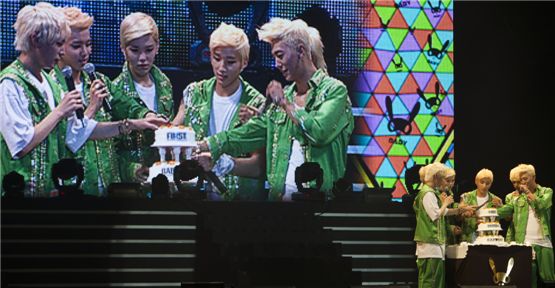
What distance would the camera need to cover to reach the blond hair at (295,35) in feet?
40.5

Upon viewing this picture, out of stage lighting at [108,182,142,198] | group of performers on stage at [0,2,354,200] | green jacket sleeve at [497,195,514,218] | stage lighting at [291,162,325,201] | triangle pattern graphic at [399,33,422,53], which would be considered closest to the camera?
group of performers on stage at [0,2,354,200]

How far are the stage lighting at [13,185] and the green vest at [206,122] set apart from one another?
1.89m

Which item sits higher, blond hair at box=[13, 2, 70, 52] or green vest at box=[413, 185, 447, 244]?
blond hair at box=[13, 2, 70, 52]

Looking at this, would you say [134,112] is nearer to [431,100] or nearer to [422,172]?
[422,172]

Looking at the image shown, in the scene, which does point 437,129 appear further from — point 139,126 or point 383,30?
point 139,126

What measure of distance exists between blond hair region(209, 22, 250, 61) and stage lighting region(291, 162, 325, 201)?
150 centimetres

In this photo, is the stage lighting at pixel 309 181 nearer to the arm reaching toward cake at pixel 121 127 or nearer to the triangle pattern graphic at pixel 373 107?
the triangle pattern graphic at pixel 373 107

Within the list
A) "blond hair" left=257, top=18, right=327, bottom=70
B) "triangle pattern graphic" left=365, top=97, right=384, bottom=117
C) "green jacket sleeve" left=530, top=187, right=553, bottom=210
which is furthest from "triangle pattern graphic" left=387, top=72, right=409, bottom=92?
"green jacket sleeve" left=530, top=187, right=553, bottom=210

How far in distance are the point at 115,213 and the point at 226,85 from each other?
1894 mm

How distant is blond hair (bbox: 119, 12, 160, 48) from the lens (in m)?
12.0

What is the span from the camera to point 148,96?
12102mm

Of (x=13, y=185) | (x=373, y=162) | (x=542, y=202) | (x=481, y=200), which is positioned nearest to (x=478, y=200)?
(x=481, y=200)

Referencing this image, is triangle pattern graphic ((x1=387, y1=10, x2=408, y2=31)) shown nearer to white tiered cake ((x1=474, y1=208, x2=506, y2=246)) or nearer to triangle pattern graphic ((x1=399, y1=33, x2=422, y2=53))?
Answer: triangle pattern graphic ((x1=399, y1=33, x2=422, y2=53))

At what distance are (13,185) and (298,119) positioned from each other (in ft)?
10.5
